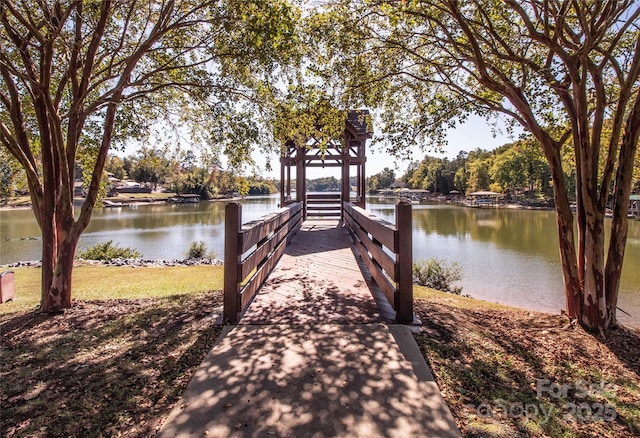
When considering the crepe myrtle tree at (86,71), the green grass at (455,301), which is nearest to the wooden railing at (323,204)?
the green grass at (455,301)

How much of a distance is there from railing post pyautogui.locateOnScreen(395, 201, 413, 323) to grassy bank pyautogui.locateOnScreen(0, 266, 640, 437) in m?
0.25

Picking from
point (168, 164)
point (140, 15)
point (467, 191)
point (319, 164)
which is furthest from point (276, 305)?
point (467, 191)

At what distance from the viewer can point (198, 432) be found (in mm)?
1872

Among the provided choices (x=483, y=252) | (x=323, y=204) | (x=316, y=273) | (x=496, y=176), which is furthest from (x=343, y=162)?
(x=496, y=176)

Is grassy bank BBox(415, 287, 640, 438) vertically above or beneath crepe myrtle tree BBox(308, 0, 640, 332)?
beneath

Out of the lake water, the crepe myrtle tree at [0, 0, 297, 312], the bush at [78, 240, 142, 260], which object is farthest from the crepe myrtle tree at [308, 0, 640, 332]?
the bush at [78, 240, 142, 260]

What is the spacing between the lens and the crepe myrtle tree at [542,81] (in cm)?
404

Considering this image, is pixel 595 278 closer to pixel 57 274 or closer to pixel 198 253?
pixel 57 274

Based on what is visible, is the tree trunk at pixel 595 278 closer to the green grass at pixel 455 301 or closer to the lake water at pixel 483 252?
the green grass at pixel 455 301

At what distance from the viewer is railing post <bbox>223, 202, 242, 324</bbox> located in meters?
3.32

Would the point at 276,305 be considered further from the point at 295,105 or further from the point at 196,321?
the point at 295,105

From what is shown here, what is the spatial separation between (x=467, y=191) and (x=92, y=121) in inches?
2892

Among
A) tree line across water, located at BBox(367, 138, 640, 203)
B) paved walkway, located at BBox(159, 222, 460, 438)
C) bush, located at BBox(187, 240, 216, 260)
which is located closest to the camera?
paved walkway, located at BBox(159, 222, 460, 438)

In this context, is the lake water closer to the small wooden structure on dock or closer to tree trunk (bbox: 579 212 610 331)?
tree trunk (bbox: 579 212 610 331)
